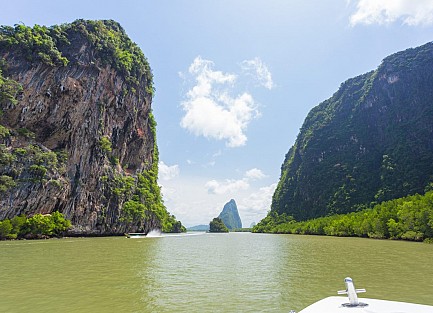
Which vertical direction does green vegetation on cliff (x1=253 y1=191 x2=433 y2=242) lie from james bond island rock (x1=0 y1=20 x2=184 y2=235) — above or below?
below

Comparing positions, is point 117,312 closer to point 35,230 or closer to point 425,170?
point 35,230

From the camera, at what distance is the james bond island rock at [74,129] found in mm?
54438

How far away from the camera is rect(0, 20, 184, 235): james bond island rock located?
179ft

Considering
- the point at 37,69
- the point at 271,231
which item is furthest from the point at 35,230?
the point at 271,231

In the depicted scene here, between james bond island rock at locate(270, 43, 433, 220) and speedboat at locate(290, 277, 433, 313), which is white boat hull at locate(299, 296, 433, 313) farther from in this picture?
james bond island rock at locate(270, 43, 433, 220)

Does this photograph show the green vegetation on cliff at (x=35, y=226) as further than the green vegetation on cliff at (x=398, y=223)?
Yes

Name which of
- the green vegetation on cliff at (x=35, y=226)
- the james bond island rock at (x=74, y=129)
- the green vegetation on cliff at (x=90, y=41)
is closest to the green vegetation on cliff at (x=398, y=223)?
the james bond island rock at (x=74, y=129)

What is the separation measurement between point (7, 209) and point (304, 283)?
52953mm

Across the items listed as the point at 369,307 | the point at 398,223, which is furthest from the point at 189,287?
the point at 398,223

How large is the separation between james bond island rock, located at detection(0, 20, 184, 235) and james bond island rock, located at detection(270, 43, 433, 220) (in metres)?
102

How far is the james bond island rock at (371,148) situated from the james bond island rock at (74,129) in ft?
334

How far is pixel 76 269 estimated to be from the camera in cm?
1766

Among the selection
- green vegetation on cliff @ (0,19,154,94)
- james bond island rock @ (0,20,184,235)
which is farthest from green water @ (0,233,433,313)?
green vegetation on cliff @ (0,19,154,94)

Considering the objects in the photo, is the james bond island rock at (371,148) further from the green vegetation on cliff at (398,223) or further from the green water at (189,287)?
the green water at (189,287)
